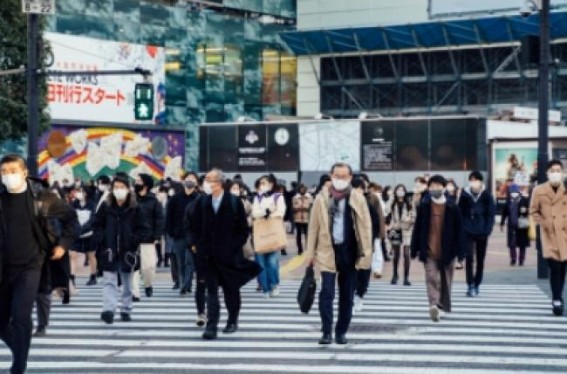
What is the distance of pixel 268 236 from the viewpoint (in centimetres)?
1786

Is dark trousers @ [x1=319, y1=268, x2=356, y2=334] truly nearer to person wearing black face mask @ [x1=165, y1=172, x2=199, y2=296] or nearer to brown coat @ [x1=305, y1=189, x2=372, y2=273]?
brown coat @ [x1=305, y1=189, x2=372, y2=273]

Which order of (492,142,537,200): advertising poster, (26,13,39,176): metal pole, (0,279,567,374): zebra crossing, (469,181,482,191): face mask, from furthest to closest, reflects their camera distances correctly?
(492,142,537,200): advertising poster, (26,13,39,176): metal pole, (469,181,482,191): face mask, (0,279,567,374): zebra crossing

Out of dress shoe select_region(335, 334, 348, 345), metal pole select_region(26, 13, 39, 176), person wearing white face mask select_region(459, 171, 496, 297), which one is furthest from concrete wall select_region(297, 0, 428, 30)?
dress shoe select_region(335, 334, 348, 345)

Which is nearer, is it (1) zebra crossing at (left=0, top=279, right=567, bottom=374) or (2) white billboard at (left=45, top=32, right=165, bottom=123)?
(1) zebra crossing at (left=0, top=279, right=567, bottom=374)

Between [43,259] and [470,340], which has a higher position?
[43,259]

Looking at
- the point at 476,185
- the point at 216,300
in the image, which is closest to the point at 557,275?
the point at 476,185

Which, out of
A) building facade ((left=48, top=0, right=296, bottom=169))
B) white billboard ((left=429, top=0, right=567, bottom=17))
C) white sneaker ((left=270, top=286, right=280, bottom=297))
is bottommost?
white sneaker ((left=270, top=286, right=280, bottom=297))

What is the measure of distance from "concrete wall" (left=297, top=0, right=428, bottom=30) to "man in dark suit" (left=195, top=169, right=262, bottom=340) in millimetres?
46715

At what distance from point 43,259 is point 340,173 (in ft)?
11.5

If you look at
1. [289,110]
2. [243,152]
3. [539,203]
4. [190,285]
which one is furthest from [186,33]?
[539,203]

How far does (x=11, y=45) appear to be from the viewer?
31422 millimetres

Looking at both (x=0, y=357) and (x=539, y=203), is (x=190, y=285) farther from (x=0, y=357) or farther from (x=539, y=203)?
(x=0, y=357)

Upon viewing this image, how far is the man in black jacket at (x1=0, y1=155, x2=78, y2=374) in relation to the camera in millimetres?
9227

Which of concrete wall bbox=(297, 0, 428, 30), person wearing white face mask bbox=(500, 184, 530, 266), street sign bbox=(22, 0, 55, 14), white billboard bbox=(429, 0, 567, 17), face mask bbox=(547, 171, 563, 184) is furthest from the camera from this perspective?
concrete wall bbox=(297, 0, 428, 30)
